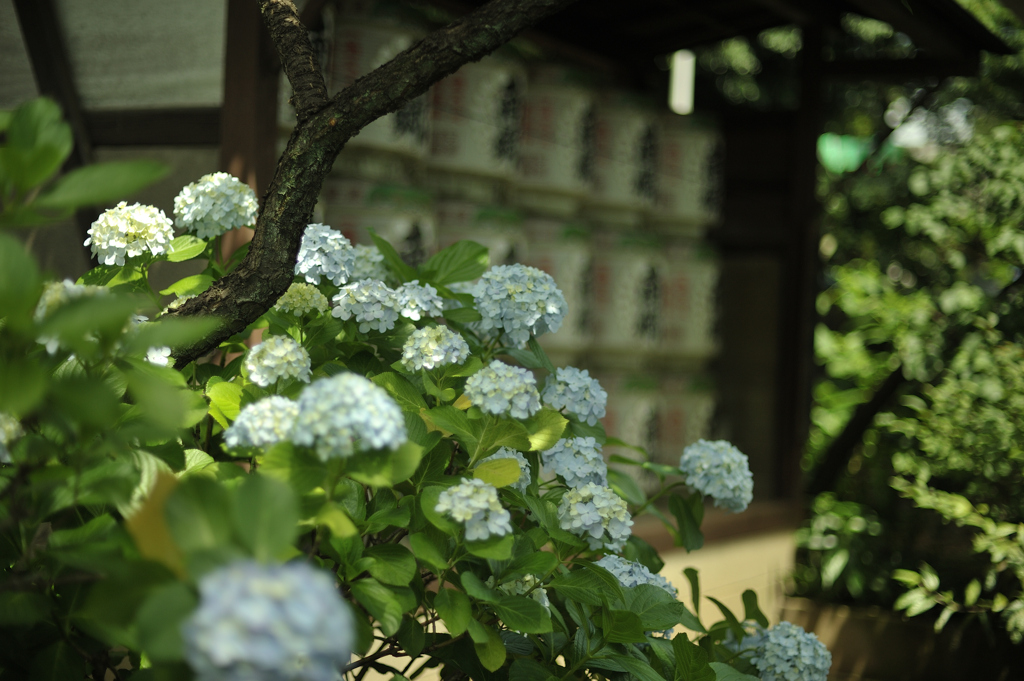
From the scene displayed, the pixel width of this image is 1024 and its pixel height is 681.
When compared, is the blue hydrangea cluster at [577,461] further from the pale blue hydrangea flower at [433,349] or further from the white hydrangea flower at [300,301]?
the white hydrangea flower at [300,301]

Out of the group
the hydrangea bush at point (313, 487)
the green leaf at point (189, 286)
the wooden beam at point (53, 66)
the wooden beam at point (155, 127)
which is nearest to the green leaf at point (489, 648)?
the hydrangea bush at point (313, 487)

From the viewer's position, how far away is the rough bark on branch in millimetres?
747

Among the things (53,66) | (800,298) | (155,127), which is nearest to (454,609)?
(155,127)

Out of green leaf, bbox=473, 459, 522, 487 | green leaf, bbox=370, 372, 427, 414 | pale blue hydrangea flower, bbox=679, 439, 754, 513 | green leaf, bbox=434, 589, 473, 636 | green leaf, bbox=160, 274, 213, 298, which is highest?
green leaf, bbox=160, 274, 213, 298

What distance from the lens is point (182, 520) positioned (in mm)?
403

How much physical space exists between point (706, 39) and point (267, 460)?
1.76 m

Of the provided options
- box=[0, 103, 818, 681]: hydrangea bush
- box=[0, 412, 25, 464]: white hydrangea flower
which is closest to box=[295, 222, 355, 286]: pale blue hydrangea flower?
box=[0, 103, 818, 681]: hydrangea bush

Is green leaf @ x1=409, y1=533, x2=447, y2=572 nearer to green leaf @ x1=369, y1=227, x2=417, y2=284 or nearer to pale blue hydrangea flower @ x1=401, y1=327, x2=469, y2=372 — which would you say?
pale blue hydrangea flower @ x1=401, y1=327, x2=469, y2=372

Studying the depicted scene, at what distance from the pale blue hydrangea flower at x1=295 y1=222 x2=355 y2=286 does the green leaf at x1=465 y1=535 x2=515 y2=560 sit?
1.18 ft

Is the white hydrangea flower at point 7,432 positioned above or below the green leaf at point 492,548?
above

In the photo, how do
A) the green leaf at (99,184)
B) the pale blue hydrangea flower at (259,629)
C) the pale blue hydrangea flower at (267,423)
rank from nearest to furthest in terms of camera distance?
1. the pale blue hydrangea flower at (259,629)
2. the green leaf at (99,184)
3. the pale blue hydrangea flower at (267,423)

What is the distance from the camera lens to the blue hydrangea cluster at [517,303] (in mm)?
846

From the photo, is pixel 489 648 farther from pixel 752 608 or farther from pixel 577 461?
pixel 752 608

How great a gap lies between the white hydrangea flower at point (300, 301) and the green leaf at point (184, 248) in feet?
0.36
